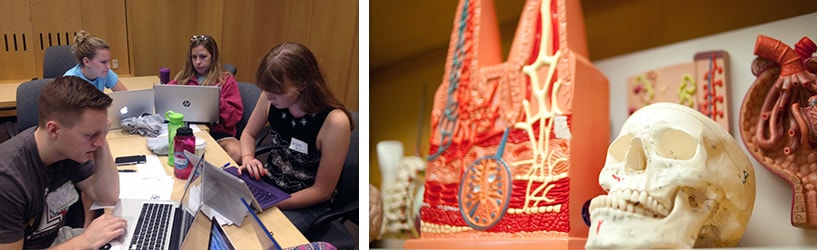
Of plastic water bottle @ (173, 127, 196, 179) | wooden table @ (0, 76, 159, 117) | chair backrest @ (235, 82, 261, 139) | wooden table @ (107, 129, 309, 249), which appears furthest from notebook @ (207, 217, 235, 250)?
wooden table @ (0, 76, 159, 117)

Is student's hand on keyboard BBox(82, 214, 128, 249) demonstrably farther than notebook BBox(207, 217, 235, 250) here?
No

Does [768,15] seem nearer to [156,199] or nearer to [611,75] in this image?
[611,75]

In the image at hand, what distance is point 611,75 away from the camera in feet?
5.56

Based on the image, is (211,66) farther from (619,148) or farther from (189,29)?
(619,148)

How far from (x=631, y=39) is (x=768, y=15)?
0.33 m

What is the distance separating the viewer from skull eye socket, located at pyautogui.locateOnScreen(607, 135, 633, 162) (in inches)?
53.5

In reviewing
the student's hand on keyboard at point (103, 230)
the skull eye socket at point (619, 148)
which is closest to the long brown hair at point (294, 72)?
the student's hand on keyboard at point (103, 230)

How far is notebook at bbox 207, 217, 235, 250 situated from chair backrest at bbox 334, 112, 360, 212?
14.0 inches

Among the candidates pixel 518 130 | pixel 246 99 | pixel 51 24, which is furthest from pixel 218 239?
pixel 518 130

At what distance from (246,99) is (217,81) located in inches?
3.4

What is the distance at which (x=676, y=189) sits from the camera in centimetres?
123

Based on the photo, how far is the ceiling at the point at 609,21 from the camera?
1.45 m

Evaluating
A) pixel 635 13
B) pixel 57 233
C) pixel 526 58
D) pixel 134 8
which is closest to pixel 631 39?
pixel 635 13

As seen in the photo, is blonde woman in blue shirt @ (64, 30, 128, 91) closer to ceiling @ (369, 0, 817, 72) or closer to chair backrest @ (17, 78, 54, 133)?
chair backrest @ (17, 78, 54, 133)
